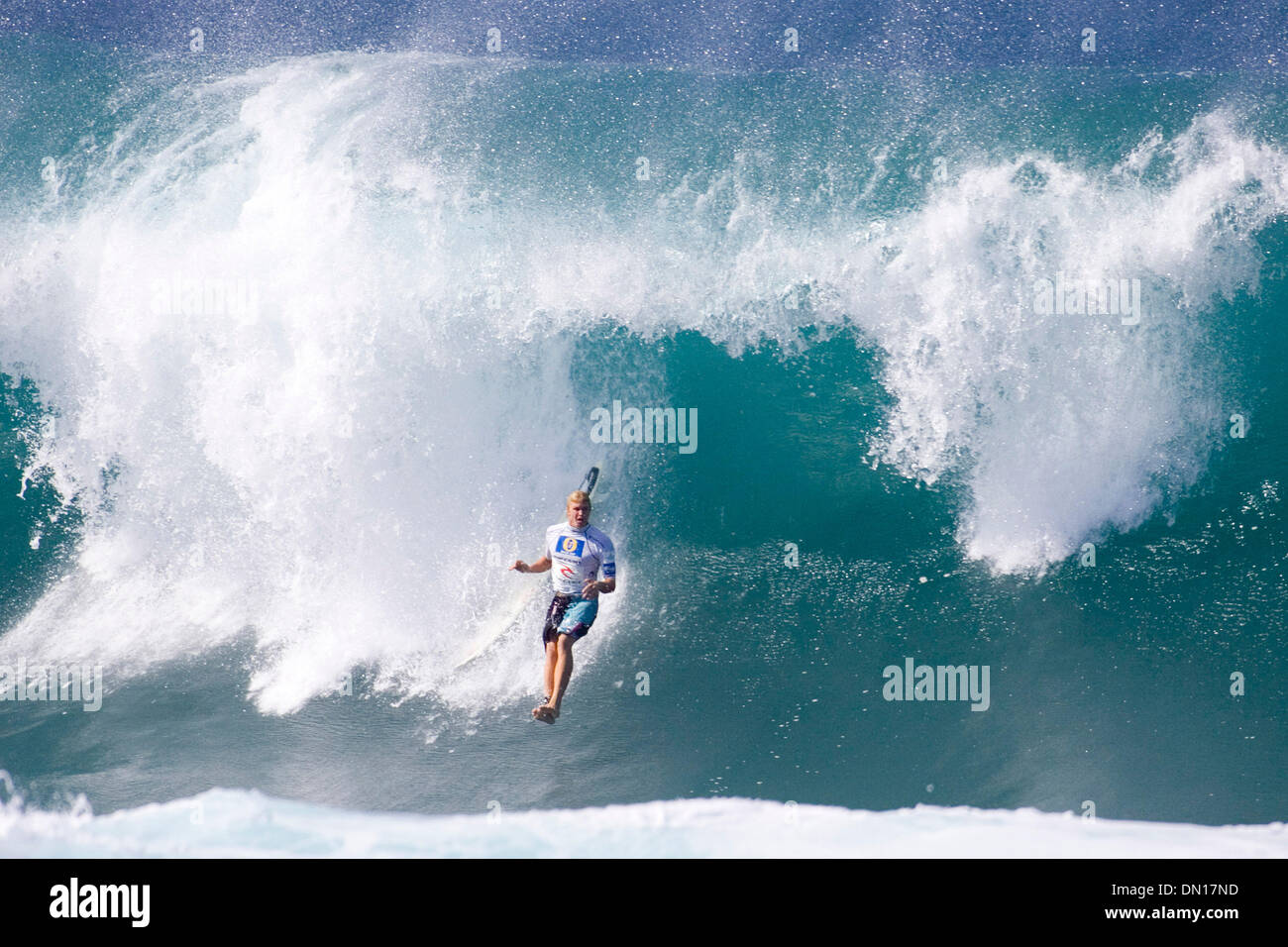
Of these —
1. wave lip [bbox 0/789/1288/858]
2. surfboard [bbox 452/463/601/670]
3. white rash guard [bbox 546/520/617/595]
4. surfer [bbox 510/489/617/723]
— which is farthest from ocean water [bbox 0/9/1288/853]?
white rash guard [bbox 546/520/617/595]

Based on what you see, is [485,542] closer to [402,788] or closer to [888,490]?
[402,788]

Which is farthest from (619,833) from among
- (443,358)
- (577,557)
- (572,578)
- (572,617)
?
(443,358)

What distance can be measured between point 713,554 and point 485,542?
165 cm

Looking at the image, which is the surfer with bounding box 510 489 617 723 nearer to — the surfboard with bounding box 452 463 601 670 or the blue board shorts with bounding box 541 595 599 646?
the blue board shorts with bounding box 541 595 599 646

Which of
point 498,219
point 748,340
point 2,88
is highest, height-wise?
point 2,88

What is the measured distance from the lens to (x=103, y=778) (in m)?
6.58

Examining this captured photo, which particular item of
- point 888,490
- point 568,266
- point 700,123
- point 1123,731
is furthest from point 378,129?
point 1123,731

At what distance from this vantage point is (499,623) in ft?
23.3

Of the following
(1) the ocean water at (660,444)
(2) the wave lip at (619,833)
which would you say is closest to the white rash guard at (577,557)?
(1) the ocean water at (660,444)

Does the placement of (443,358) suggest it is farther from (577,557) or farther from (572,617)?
(572,617)

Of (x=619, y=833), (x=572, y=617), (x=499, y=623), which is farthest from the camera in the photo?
(x=499, y=623)

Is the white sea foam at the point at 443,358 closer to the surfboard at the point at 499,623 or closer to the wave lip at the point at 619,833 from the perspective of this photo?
the surfboard at the point at 499,623

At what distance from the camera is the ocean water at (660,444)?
264 inches

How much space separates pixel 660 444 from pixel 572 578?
2.25m
